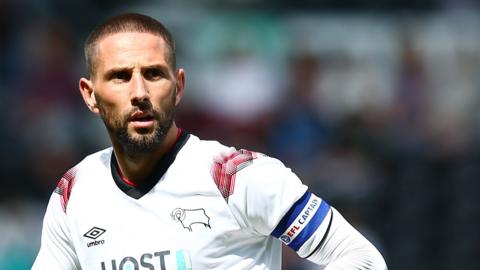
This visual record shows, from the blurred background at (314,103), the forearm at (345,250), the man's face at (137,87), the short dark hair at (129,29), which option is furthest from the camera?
the blurred background at (314,103)

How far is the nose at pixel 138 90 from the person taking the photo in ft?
13.8

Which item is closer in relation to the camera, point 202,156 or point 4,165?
point 202,156

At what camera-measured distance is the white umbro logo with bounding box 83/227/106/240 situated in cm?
436

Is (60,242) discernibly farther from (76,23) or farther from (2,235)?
(76,23)

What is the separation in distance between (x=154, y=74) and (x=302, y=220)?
86cm

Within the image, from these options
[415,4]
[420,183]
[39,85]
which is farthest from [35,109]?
[415,4]

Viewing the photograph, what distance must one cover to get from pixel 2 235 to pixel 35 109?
172 cm

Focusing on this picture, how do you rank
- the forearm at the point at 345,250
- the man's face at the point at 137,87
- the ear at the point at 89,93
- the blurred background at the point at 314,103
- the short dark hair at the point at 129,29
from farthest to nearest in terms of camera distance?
the blurred background at the point at 314,103
the ear at the point at 89,93
the short dark hair at the point at 129,29
the man's face at the point at 137,87
the forearm at the point at 345,250

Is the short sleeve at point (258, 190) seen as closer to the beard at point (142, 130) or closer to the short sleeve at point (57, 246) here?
the beard at point (142, 130)

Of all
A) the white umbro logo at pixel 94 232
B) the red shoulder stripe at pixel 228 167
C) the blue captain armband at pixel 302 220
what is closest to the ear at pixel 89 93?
the white umbro logo at pixel 94 232

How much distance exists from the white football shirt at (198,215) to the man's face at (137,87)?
185mm

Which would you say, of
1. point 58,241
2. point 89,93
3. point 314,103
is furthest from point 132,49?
point 314,103

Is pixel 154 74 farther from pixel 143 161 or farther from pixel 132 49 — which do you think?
pixel 143 161

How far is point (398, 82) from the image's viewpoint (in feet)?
39.0
